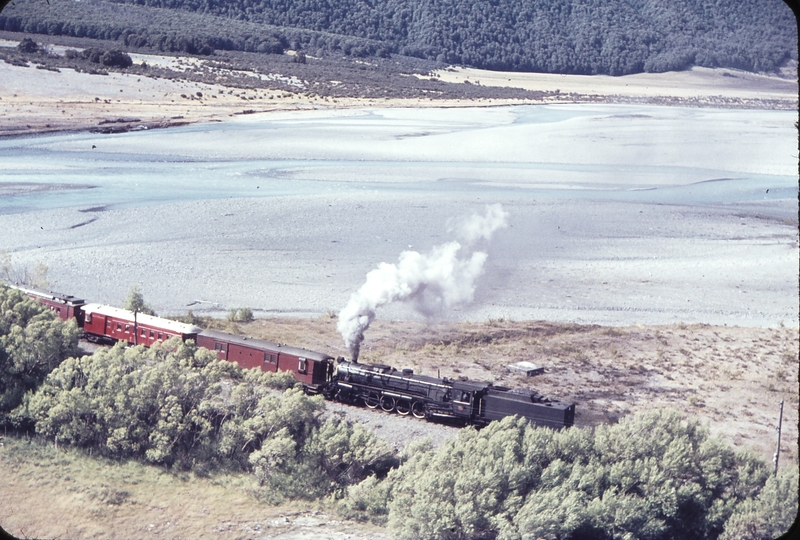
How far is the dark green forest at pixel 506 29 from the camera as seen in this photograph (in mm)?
128125

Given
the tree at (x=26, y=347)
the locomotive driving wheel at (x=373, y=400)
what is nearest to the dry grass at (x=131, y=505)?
the tree at (x=26, y=347)

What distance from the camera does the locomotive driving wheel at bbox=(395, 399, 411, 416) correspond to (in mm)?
26219

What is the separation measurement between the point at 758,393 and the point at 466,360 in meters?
10.3

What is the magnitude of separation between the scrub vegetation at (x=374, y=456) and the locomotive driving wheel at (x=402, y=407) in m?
1.99

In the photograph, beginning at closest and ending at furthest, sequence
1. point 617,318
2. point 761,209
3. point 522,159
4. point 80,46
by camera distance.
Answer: point 617,318 < point 761,209 < point 522,159 < point 80,46

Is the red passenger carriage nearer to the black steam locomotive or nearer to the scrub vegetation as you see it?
the scrub vegetation

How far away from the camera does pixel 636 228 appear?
51.6 m

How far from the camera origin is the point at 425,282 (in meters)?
33.6

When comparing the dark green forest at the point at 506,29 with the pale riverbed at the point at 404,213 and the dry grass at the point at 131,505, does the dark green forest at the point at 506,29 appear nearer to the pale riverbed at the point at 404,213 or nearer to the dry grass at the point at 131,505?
the pale riverbed at the point at 404,213

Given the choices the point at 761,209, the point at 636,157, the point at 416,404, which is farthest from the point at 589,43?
the point at 416,404

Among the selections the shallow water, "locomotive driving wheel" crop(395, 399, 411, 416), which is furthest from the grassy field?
the shallow water

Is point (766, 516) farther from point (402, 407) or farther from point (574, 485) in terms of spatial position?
point (402, 407)

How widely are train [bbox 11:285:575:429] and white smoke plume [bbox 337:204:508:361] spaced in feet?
6.09

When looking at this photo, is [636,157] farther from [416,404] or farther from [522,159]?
[416,404]
